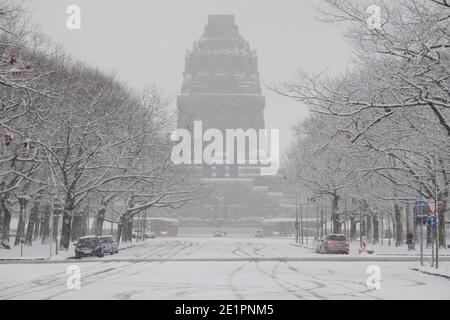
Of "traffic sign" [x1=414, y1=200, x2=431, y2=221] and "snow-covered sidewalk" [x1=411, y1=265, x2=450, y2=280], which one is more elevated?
"traffic sign" [x1=414, y1=200, x2=431, y2=221]

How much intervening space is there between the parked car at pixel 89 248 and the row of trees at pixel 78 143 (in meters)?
2.49

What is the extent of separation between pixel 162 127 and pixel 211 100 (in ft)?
366

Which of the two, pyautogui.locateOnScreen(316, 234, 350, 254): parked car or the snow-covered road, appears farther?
pyautogui.locateOnScreen(316, 234, 350, 254): parked car

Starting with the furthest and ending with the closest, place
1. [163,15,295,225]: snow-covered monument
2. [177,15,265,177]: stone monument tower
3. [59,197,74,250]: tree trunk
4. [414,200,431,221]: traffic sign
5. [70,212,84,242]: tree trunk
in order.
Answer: [177,15,265,177]: stone monument tower → [163,15,295,225]: snow-covered monument → [70,212,84,242]: tree trunk → [59,197,74,250]: tree trunk → [414,200,431,221]: traffic sign

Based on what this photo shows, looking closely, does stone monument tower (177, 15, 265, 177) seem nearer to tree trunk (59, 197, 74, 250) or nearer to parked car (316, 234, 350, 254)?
parked car (316, 234, 350, 254)

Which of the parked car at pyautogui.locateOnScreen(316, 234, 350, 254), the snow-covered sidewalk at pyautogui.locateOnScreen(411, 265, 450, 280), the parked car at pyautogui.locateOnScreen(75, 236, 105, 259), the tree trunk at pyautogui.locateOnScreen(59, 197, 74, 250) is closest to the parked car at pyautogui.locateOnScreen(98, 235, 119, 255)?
the parked car at pyautogui.locateOnScreen(75, 236, 105, 259)

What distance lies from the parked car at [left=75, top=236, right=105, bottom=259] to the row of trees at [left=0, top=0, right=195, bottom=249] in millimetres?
2494

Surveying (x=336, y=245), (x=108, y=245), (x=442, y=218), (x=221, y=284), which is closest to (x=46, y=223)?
(x=108, y=245)

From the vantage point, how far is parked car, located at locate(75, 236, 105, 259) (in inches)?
1762

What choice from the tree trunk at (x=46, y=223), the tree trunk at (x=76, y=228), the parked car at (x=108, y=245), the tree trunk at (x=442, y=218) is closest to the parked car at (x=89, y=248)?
the parked car at (x=108, y=245)
